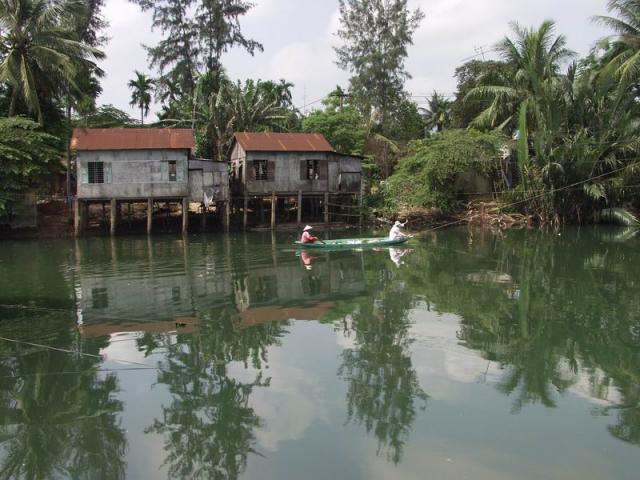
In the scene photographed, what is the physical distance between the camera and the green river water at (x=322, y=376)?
5465mm

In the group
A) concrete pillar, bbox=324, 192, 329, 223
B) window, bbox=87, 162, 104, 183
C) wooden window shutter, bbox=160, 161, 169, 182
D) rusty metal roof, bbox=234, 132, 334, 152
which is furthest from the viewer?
concrete pillar, bbox=324, 192, 329, 223

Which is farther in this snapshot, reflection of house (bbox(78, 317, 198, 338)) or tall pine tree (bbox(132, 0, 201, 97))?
tall pine tree (bbox(132, 0, 201, 97))

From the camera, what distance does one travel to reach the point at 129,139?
2666 centimetres

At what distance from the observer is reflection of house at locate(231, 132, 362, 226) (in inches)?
1171

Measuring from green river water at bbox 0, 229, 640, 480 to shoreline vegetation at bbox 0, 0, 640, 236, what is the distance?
14.0 metres

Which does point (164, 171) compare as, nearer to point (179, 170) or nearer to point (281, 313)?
point (179, 170)

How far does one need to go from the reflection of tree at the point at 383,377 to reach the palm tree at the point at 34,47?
1966 centimetres

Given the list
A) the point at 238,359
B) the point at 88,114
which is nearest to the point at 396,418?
the point at 238,359

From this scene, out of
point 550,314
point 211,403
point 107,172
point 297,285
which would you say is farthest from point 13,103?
point 550,314

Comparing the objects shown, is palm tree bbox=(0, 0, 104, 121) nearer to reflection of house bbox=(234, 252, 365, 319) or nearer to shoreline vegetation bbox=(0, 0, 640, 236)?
shoreline vegetation bbox=(0, 0, 640, 236)

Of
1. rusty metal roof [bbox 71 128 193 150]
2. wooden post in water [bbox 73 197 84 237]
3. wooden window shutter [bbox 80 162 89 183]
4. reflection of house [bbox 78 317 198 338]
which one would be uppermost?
rusty metal roof [bbox 71 128 193 150]

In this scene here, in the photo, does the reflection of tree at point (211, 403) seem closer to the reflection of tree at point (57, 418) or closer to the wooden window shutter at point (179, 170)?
the reflection of tree at point (57, 418)

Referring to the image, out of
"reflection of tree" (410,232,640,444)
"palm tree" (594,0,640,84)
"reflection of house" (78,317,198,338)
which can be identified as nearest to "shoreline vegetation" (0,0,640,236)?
"palm tree" (594,0,640,84)

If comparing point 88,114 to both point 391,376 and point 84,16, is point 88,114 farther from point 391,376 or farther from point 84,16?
point 391,376
